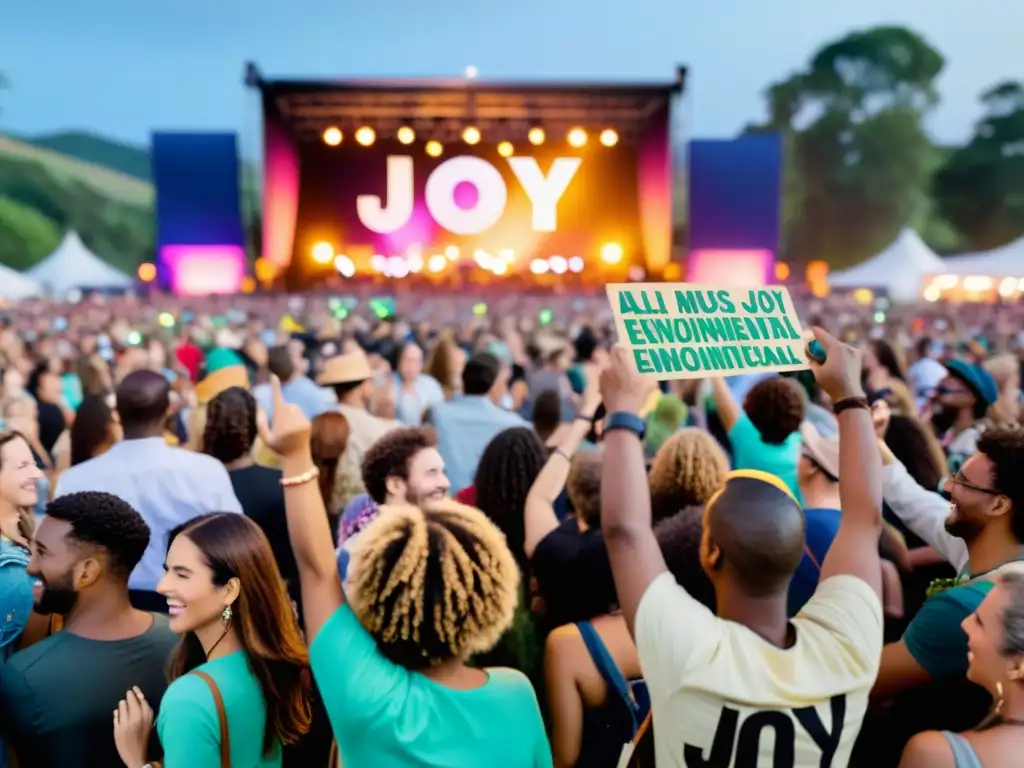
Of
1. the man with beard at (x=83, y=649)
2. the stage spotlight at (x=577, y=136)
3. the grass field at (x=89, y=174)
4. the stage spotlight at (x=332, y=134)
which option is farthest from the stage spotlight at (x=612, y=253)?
the grass field at (x=89, y=174)

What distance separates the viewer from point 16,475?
2557 mm

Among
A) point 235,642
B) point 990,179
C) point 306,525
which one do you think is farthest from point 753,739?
point 990,179

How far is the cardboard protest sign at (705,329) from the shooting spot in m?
1.64

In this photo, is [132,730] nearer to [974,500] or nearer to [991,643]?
[991,643]

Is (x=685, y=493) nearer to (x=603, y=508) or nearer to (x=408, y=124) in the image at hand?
(x=603, y=508)

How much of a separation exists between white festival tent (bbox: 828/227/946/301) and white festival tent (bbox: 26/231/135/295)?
19591 mm

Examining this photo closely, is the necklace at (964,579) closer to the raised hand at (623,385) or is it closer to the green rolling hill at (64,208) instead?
the raised hand at (623,385)

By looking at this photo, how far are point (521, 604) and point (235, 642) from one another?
3.14ft

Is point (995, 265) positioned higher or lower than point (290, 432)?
Result: higher

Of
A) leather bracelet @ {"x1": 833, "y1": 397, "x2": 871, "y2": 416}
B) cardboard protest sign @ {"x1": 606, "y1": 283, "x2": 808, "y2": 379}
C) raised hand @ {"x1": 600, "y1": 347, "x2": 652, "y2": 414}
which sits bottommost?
leather bracelet @ {"x1": 833, "y1": 397, "x2": 871, "y2": 416}

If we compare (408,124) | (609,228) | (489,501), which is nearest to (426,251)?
(408,124)

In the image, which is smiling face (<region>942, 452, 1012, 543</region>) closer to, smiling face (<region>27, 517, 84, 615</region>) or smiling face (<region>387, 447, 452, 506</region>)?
smiling face (<region>387, 447, 452, 506</region>)

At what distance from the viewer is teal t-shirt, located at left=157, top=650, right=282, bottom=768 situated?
1.66 m

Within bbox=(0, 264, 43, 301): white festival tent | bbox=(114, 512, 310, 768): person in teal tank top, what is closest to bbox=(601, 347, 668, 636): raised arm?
bbox=(114, 512, 310, 768): person in teal tank top
